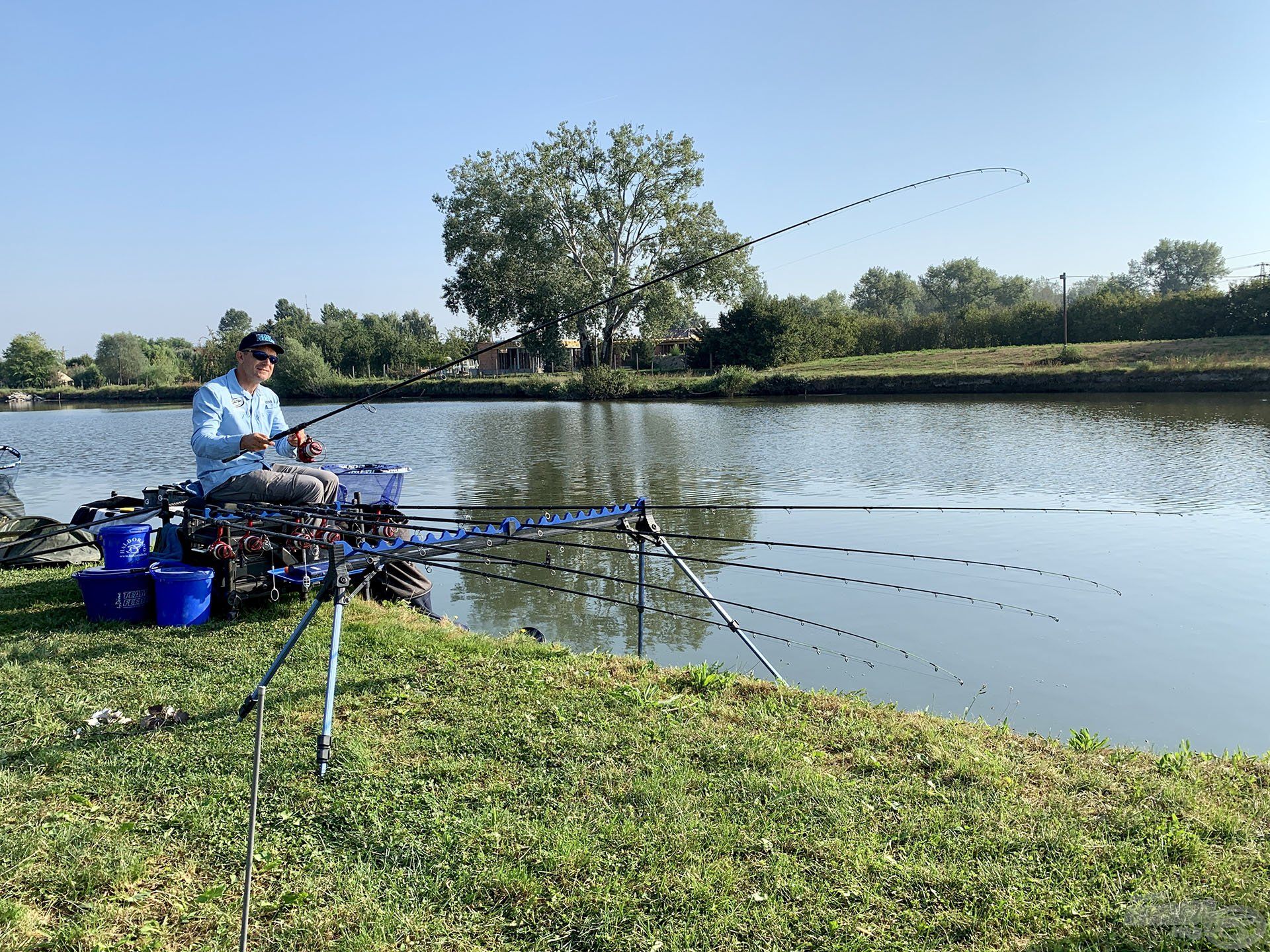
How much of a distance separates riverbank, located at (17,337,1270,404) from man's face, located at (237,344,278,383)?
1425 inches

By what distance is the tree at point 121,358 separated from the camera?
293 ft

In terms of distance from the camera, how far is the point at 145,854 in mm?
3184

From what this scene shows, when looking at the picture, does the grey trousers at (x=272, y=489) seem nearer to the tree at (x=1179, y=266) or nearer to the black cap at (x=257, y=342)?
the black cap at (x=257, y=342)

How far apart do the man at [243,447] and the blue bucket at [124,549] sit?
0.76 metres

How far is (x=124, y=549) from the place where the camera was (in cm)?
654

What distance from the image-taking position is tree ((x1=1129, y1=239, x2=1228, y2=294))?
99.8 meters

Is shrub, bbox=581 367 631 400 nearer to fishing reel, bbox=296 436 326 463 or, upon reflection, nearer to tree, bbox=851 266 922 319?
fishing reel, bbox=296 436 326 463

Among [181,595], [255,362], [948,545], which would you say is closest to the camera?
[181,595]

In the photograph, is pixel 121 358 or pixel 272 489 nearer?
pixel 272 489

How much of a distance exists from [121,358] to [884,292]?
Answer: 88.3 m

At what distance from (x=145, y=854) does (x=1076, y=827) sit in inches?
136

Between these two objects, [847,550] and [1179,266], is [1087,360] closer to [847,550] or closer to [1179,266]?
[847,550]

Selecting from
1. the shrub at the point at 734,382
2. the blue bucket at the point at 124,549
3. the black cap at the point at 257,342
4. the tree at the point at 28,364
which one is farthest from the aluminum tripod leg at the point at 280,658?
the tree at the point at 28,364

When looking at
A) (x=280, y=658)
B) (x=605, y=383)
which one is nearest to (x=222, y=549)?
(x=280, y=658)
